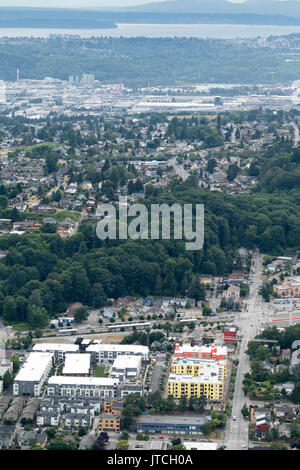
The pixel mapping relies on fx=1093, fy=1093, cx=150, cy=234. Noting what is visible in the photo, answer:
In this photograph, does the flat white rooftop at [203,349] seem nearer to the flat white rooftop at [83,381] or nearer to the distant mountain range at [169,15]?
the flat white rooftop at [83,381]

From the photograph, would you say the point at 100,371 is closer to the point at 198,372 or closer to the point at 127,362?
the point at 127,362

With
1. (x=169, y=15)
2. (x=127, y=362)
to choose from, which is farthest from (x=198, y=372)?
(x=169, y=15)

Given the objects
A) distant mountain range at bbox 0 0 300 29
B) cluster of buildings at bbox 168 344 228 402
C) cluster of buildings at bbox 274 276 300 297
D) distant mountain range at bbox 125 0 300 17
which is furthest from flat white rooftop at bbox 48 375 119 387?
distant mountain range at bbox 125 0 300 17

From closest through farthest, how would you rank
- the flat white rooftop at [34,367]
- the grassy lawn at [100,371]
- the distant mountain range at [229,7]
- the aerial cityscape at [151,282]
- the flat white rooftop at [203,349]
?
the aerial cityscape at [151,282] < the flat white rooftop at [34,367] < the grassy lawn at [100,371] < the flat white rooftop at [203,349] < the distant mountain range at [229,7]

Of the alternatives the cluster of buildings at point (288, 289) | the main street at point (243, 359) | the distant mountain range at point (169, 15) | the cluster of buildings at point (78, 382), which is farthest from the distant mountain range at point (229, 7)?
the cluster of buildings at point (78, 382)

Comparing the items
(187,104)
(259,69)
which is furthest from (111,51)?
(187,104)

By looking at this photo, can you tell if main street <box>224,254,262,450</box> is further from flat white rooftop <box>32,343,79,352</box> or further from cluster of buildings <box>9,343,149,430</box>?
flat white rooftop <box>32,343,79,352</box>
